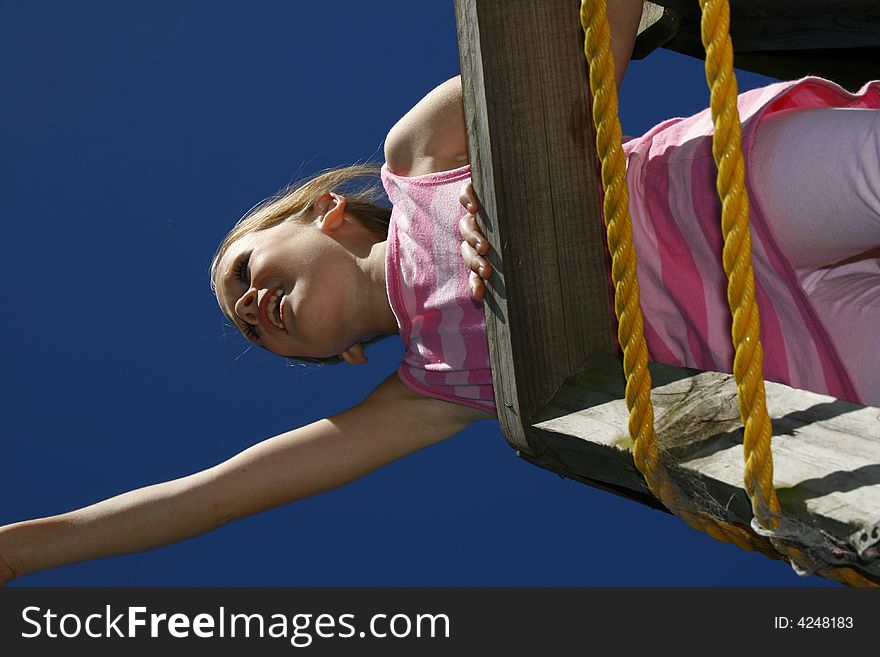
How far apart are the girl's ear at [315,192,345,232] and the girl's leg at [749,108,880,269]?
43 cm

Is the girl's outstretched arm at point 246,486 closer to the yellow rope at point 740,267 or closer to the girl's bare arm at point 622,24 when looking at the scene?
the girl's bare arm at point 622,24

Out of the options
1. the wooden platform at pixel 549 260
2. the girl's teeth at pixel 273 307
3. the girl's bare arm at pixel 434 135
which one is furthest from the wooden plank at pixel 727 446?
the girl's teeth at pixel 273 307

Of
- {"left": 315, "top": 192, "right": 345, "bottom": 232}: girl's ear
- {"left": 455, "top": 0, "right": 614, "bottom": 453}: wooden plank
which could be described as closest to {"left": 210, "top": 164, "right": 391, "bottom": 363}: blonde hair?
{"left": 315, "top": 192, "right": 345, "bottom": 232}: girl's ear

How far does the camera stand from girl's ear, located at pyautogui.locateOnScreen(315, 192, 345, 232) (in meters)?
0.98

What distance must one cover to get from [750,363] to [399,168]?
513mm

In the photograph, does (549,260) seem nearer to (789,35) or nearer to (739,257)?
(739,257)

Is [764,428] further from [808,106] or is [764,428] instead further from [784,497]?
[808,106]

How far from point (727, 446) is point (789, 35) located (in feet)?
1.58

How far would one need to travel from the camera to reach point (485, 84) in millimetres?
591

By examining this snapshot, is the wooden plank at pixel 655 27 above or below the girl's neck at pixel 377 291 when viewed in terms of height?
above

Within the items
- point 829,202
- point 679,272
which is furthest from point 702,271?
point 829,202

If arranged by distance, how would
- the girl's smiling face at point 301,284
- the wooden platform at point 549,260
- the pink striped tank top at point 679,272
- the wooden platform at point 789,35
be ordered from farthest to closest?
the girl's smiling face at point 301,284, the wooden platform at point 789,35, the pink striped tank top at point 679,272, the wooden platform at point 549,260

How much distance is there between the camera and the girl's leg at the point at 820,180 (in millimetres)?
601

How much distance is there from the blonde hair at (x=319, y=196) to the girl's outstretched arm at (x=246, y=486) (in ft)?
0.50
